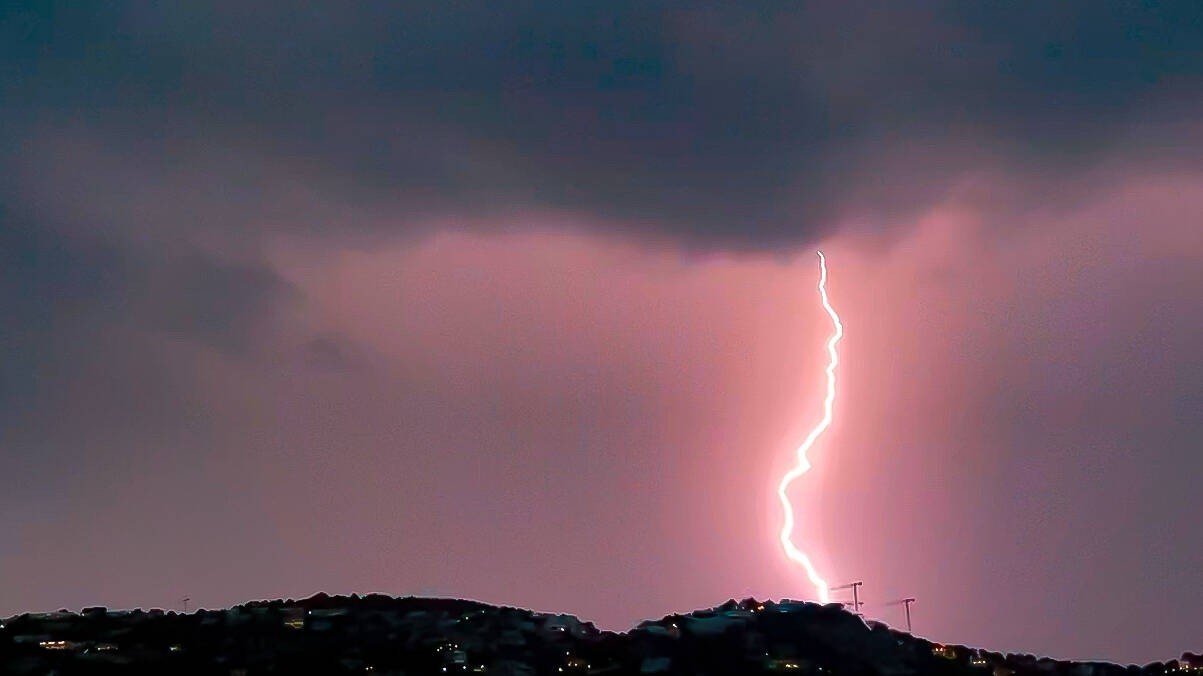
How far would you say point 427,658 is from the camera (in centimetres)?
8338

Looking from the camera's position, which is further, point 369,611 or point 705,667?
point 369,611

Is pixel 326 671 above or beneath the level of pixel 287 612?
beneath

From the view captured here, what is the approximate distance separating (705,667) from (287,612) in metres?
26.5

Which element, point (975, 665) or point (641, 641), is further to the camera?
point (975, 665)

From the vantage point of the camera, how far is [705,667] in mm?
84188

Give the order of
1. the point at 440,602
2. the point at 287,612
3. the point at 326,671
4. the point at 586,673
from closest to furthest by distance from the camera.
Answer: the point at 326,671, the point at 586,673, the point at 287,612, the point at 440,602

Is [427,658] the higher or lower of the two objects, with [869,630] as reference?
lower

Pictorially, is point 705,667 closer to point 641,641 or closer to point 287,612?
point 641,641

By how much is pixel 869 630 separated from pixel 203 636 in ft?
127

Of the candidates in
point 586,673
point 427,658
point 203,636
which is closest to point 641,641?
point 586,673

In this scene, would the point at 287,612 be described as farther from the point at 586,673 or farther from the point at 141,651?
the point at 586,673

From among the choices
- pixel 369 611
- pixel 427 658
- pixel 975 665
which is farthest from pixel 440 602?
pixel 975 665

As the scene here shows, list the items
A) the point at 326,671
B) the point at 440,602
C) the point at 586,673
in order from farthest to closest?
the point at 440,602
the point at 586,673
the point at 326,671

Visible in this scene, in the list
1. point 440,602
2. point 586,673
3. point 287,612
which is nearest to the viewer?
point 586,673
